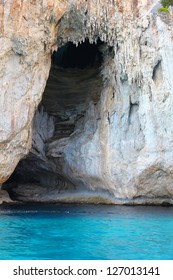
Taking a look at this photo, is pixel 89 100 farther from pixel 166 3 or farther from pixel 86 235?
pixel 86 235

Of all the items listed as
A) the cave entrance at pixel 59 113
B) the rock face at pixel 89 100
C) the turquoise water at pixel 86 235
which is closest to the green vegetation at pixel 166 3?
the rock face at pixel 89 100

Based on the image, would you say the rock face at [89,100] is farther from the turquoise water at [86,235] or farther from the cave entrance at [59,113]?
the turquoise water at [86,235]

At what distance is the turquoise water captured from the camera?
33.9 feet

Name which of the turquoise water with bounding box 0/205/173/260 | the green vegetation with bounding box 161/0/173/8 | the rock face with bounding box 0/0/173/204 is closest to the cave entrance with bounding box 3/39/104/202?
the rock face with bounding box 0/0/173/204

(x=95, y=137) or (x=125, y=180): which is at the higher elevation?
(x=95, y=137)

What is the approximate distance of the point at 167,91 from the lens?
22859mm

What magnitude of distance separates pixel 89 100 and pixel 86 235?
1460cm

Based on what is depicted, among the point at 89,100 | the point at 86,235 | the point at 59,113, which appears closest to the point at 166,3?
the point at 89,100

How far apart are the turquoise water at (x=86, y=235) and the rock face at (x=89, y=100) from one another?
169 inches

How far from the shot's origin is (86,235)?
13.1 m

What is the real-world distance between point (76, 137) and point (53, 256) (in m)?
17.2

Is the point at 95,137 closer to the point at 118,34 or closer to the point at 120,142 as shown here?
the point at 120,142

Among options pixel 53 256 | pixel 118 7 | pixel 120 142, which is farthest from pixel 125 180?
pixel 53 256

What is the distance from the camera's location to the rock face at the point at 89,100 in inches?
819
